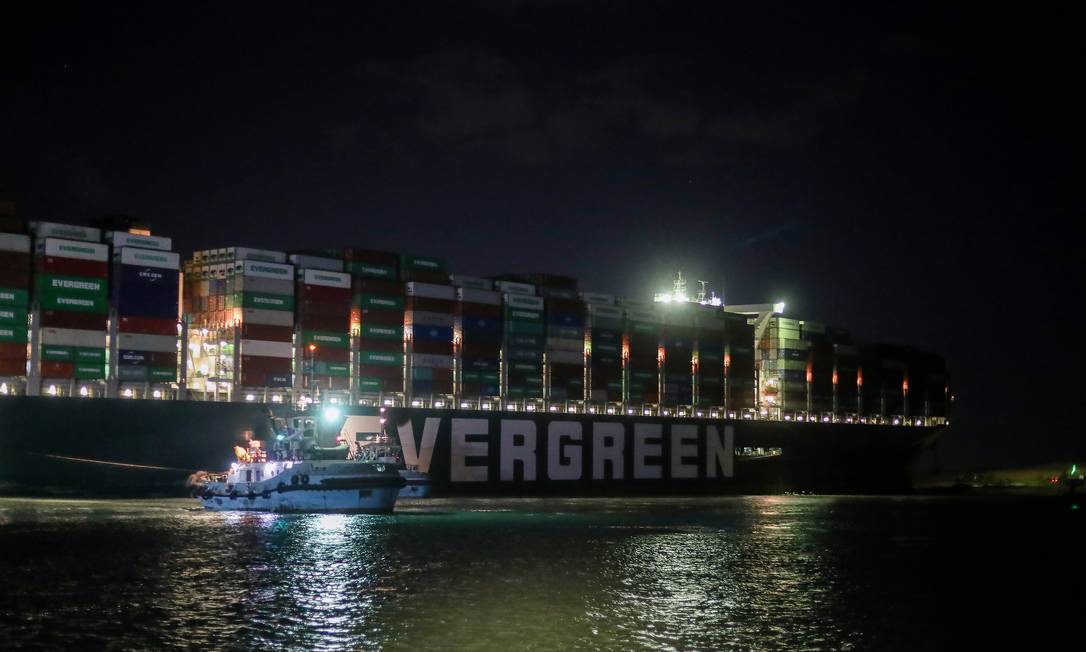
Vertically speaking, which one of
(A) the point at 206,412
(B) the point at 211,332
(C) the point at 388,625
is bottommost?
(C) the point at 388,625

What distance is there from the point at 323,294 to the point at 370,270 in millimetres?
3540

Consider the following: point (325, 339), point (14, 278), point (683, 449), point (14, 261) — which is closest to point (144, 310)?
point (14, 278)

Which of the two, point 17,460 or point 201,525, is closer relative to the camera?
point 201,525

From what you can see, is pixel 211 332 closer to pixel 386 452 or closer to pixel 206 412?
pixel 206 412

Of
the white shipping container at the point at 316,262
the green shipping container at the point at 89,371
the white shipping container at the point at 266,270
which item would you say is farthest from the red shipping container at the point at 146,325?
the white shipping container at the point at 316,262

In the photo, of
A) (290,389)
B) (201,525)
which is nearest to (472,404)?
(290,389)

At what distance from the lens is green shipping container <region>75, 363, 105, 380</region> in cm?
4740

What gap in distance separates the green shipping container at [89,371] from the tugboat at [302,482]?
18.1ft

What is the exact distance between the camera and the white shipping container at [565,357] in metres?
66.9

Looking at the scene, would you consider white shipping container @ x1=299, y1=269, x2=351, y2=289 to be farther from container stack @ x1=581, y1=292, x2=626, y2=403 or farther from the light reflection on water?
container stack @ x1=581, y1=292, x2=626, y2=403

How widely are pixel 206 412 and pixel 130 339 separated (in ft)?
14.6

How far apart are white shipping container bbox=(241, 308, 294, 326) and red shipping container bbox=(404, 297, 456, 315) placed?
6.96 meters

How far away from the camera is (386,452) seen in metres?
50.7

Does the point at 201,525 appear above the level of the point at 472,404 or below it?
below
